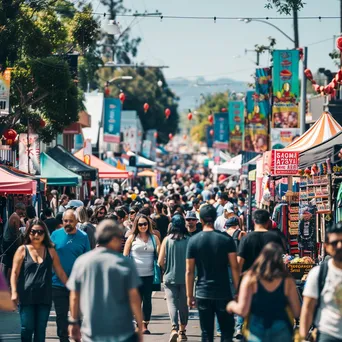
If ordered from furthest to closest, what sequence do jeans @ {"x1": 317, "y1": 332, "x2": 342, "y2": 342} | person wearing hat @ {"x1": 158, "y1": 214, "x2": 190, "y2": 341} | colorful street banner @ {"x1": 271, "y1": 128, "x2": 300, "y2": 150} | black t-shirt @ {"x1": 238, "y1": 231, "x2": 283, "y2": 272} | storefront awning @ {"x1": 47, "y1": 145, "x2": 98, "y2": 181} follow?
colorful street banner @ {"x1": 271, "y1": 128, "x2": 300, "y2": 150}
storefront awning @ {"x1": 47, "y1": 145, "x2": 98, "y2": 181}
person wearing hat @ {"x1": 158, "y1": 214, "x2": 190, "y2": 341}
black t-shirt @ {"x1": 238, "y1": 231, "x2": 283, "y2": 272}
jeans @ {"x1": 317, "y1": 332, "x2": 342, "y2": 342}

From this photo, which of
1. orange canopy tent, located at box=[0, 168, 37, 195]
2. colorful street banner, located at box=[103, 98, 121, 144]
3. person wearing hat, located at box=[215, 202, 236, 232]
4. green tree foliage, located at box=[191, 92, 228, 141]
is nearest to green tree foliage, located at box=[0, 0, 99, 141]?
orange canopy tent, located at box=[0, 168, 37, 195]

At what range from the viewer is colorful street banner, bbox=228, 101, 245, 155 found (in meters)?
51.5

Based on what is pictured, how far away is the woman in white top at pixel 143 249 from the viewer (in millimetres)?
14461

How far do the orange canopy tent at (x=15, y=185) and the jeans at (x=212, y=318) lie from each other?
932cm

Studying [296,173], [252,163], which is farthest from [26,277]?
[252,163]

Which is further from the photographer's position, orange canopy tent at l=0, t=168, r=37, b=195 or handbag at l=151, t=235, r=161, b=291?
orange canopy tent at l=0, t=168, r=37, b=195

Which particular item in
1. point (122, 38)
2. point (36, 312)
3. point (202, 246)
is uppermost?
point (122, 38)

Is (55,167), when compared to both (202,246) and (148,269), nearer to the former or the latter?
(148,269)

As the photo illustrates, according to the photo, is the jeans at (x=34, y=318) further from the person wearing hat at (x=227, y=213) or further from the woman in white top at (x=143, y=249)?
the person wearing hat at (x=227, y=213)

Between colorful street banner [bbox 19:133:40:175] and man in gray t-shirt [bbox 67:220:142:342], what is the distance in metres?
16.1

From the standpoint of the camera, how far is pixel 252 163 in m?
32.4

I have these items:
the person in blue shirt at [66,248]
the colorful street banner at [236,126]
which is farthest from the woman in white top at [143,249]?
the colorful street banner at [236,126]

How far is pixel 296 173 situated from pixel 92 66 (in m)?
25.6

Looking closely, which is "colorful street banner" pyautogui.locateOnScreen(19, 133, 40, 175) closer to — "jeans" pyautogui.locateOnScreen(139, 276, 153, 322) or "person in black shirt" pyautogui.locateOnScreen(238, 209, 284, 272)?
"jeans" pyautogui.locateOnScreen(139, 276, 153, 322)
